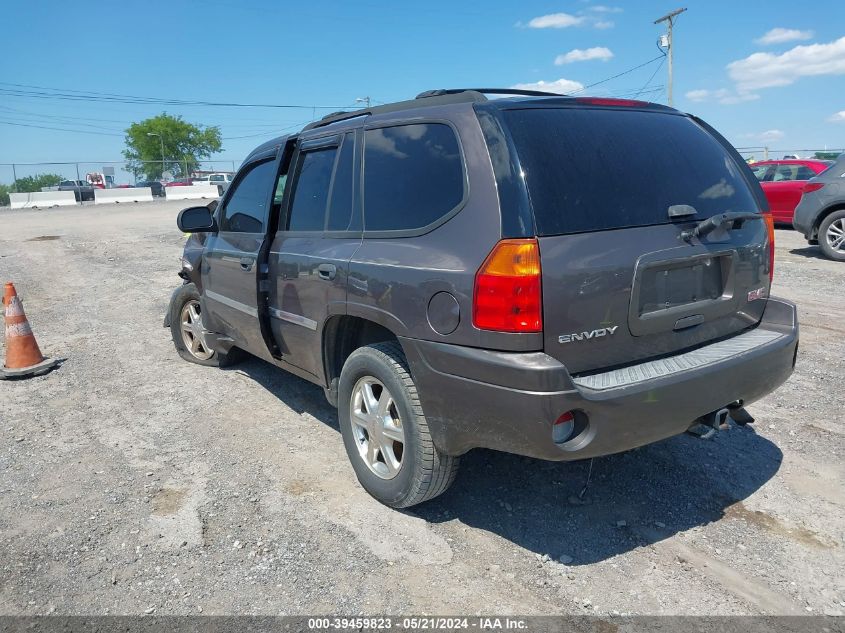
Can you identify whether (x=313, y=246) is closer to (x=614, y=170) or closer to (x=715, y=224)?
(x=614, y=170)

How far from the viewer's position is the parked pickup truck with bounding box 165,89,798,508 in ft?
8.21

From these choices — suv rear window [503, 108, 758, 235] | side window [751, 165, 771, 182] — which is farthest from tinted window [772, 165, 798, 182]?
suv rear window [503, 108, 758, 235]

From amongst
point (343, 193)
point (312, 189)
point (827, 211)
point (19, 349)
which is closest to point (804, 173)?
point (827, 211)

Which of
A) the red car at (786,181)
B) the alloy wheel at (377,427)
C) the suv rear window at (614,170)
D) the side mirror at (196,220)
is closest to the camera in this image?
the suv rear window at (614,170)

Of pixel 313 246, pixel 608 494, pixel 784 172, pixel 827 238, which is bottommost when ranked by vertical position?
pixel 608 494

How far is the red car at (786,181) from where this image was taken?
13227 mm

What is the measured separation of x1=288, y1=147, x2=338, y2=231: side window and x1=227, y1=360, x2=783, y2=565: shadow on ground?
67.4 inches

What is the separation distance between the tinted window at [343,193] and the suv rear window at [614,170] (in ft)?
3.48

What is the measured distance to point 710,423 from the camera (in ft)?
9.52

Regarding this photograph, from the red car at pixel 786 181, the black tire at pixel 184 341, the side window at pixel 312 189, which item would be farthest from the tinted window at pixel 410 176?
the red car at pixel 786 181

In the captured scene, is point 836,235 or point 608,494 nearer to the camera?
point 608,494

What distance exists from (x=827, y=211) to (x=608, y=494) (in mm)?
9128

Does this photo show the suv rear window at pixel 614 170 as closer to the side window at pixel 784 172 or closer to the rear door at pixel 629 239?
the rear door at pixel 629 239

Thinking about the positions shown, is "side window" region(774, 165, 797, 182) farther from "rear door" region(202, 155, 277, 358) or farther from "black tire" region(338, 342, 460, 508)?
"black tire" region(338, 342, 460, 508)
